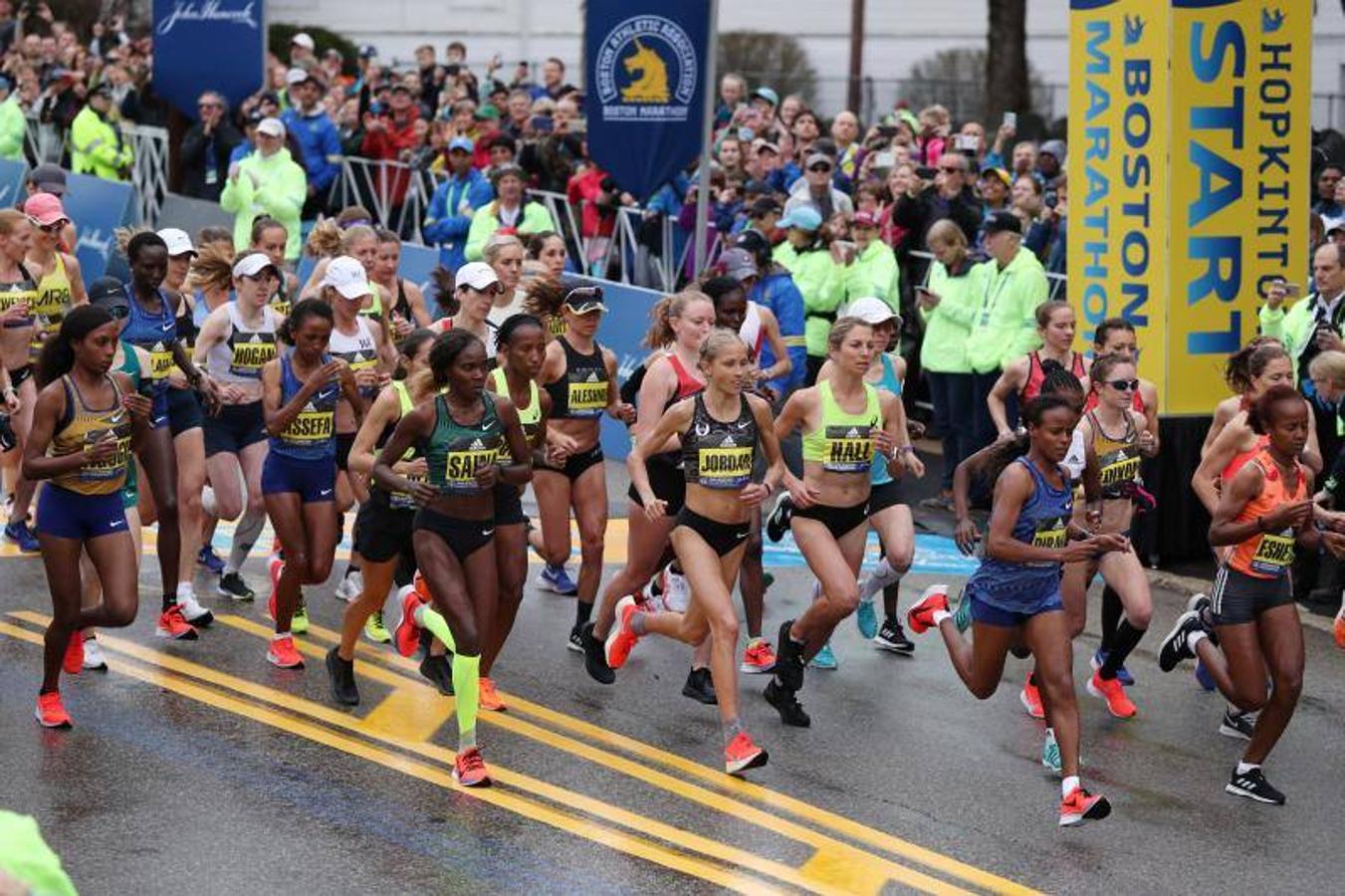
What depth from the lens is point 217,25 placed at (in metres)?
22.9

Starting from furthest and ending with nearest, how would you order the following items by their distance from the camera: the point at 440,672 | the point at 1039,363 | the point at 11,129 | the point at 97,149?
the point at 11,129, the point at 97,149, the point at 1039,363, the point at 440,672

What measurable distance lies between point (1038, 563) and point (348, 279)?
13.7 feet

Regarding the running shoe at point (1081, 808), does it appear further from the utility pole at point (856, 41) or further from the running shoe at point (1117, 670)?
Result: the utility pole at point (856, 41)

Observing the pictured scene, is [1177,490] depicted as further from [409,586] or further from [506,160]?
[506,160]

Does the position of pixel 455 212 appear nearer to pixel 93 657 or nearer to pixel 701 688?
pixel 93 657

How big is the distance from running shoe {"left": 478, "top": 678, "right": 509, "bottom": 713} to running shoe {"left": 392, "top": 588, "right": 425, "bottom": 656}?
1.18ft

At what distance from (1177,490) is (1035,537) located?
4930 mm

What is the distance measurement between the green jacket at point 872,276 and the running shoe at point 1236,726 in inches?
236

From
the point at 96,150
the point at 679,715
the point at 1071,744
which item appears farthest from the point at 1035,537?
the point at 96,150

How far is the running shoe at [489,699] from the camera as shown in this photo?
10453 millimetres

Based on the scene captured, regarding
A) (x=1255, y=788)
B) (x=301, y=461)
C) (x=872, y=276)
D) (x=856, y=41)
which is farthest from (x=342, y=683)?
(x=856, y=41)

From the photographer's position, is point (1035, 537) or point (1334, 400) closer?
point (1035, 537)

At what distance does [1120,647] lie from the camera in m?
10.8

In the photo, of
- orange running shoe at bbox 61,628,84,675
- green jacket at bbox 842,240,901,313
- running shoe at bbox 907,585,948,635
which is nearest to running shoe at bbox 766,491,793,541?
running shoe at bbox 907,585,948,635
